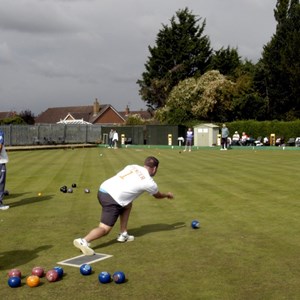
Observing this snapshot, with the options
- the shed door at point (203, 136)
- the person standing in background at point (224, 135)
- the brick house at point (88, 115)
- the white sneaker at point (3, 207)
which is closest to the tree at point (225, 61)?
the shed door at point (203, 136)

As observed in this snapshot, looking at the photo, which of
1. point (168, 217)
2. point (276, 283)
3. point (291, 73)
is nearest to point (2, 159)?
point (168, 217)

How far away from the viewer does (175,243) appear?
817cm

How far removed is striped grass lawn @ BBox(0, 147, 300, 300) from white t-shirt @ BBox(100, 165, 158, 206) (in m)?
0.90

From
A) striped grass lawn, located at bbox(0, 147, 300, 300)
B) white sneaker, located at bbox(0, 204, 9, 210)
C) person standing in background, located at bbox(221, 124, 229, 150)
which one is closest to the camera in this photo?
striped grass lawn, located at bbox(0, 147, 300, 300)

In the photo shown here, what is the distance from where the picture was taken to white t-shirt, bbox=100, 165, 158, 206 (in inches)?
301

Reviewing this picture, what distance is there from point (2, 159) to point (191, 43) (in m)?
65.8

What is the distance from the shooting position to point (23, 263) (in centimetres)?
701

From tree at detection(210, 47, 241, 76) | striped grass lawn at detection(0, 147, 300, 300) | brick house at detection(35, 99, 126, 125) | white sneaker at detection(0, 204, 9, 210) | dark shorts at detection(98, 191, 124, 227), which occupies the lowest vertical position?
striped grass lawn at detection(0, 147, 300, 300)

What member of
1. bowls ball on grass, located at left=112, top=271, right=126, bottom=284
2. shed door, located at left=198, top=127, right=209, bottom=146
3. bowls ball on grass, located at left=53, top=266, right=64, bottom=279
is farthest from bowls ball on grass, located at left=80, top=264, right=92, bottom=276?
shed door, located at left=198, top=127, right=209, bottom=146

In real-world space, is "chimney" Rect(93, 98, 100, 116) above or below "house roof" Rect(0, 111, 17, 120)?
above

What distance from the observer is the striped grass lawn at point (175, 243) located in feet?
19.1

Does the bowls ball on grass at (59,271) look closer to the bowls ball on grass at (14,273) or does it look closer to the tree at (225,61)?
the bowls ball on grass at (14,273)

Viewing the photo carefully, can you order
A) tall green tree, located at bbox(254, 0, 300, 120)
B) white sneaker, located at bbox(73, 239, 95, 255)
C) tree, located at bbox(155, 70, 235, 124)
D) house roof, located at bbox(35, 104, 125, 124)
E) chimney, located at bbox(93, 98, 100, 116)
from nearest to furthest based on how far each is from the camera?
white sneaker, located at bbox(73, 239, 95, 255) < tall green tree, located at bbox(254, 0, 300, 120) < tree, located at bbox(155, 70, 235, 124) < house roof, located at bbox(35, 104, 125, 124) < chimney, located at bbox(93, 98, 100, 116)

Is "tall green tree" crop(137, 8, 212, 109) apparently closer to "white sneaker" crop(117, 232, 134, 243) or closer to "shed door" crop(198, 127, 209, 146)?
"shed door" crop(198, 127, 209, 146)
